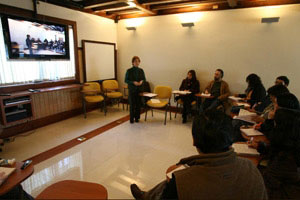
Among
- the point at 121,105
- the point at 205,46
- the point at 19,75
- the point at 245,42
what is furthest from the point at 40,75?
the point at 245,42

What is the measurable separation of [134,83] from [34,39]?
2.21 metres

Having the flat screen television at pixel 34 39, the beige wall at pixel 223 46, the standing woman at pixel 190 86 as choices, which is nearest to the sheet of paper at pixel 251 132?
the standing woman at pixel 190 86

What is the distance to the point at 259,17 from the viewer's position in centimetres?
399

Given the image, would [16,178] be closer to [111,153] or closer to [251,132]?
[111,153]

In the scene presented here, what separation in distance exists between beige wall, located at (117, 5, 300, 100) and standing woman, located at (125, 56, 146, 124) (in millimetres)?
1244

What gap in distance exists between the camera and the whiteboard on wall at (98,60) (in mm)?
4988

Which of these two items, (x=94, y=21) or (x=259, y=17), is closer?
(x=259, y=17)

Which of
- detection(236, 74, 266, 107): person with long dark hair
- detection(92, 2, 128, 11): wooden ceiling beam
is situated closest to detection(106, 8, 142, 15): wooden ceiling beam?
detection(92, 2, 128, 11): wooden ceiling beam

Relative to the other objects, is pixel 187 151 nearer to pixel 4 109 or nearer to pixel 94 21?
pixel 4 109

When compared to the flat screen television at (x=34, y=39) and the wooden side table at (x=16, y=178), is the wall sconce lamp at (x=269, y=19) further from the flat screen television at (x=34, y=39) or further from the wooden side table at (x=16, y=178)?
the wooden side table at (x=16, y=178)

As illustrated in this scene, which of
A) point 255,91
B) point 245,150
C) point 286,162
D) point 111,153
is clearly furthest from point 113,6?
point 286,162

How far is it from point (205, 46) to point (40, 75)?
391cm

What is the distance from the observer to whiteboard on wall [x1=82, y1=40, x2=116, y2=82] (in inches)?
196

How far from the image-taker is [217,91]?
171 inches
